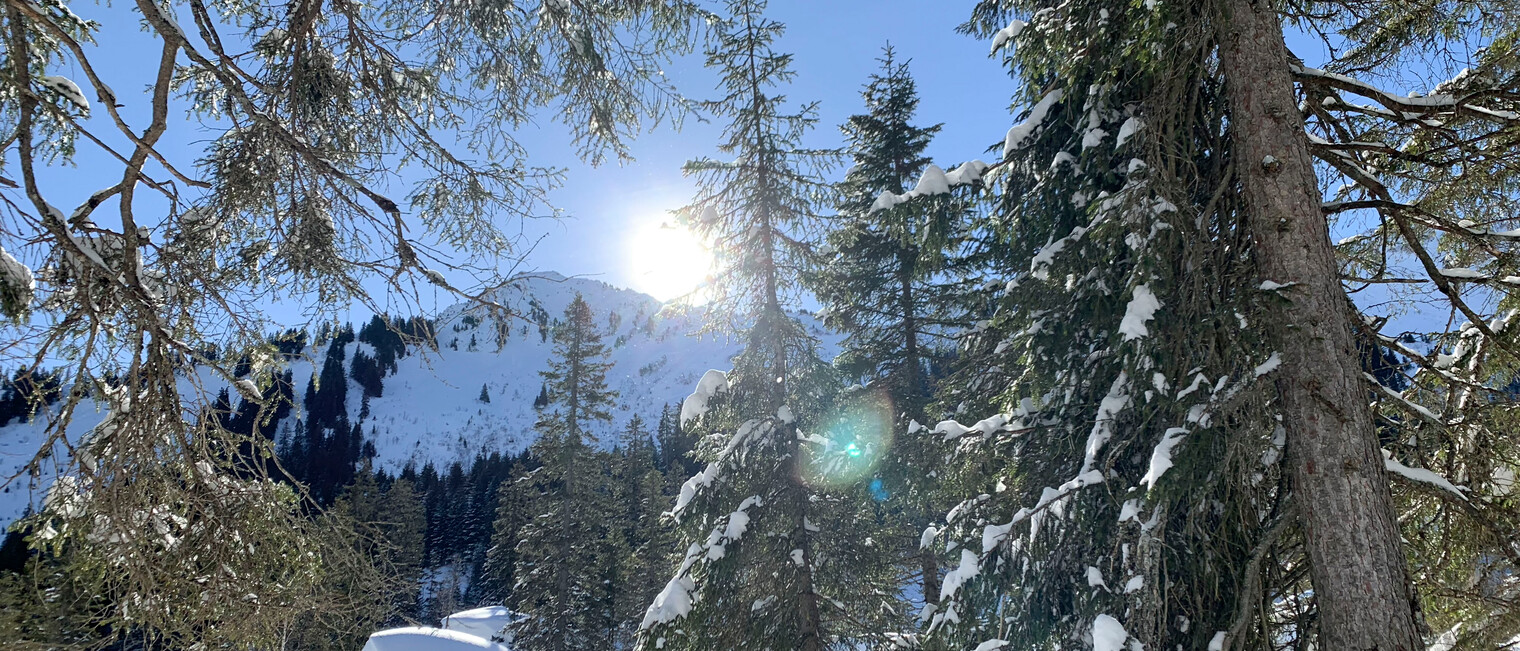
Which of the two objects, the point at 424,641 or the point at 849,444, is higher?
the point at 849,444

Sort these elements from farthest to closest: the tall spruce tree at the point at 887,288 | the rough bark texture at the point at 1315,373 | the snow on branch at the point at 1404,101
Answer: the tall spruce tree at the point at 887,288, the snow on branch at the point at 1404,101, the rough bark texture at the point at 1315,373

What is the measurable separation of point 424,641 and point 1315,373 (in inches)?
907

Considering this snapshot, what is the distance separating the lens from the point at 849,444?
821cm

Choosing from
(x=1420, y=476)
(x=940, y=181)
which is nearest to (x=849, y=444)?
(x=940, y=181)

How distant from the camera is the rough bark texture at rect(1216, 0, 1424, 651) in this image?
2916mm

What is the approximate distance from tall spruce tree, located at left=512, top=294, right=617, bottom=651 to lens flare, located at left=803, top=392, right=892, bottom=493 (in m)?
11.8

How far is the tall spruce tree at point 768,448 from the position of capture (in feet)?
26.6

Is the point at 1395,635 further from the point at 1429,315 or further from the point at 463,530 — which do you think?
the point at 463,530

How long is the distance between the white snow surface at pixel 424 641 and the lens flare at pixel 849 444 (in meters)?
15.7

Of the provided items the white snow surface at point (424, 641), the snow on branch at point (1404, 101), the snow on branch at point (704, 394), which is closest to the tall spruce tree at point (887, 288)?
the snow on branch at point (704, 394)

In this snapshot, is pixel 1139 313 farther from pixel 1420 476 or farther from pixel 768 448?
pixel 768 448

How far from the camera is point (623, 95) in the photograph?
4.39 meters

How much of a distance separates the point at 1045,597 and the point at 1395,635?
1638mm

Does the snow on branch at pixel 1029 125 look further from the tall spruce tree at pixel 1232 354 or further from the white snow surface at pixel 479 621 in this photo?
the white snow surface at pixel 479 621
